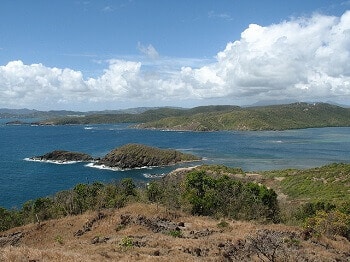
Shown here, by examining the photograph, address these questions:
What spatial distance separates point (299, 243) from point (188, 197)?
79.7 ft

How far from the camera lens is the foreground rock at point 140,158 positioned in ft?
537

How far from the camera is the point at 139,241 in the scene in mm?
33062

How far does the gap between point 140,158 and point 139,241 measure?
13530 centimetres

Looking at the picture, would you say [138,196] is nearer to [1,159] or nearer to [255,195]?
[255,195]

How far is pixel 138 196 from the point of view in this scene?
69.8 metres

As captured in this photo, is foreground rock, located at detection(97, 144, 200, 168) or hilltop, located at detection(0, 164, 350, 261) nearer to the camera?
hilltop, located at detection(0, 164, 350, 261)

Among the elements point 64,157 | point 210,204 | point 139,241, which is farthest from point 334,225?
point 64,157

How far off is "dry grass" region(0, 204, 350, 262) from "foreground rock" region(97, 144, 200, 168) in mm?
115327

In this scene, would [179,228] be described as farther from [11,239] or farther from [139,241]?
[11,239]

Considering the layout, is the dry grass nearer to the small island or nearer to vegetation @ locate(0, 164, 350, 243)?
vegetation @ locate(0, 164, 350, 243)

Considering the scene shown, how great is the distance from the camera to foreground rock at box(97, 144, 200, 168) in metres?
164

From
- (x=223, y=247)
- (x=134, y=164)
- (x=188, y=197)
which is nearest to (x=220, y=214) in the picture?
(x=188, y=197)

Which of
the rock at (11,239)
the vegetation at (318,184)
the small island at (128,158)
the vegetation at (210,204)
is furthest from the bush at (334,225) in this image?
the small island at (128,158)

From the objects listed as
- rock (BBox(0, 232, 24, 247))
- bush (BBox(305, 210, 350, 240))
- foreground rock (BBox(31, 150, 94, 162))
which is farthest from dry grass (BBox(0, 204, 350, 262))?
foreground rock (BBox(31, 150, 94, 162))
